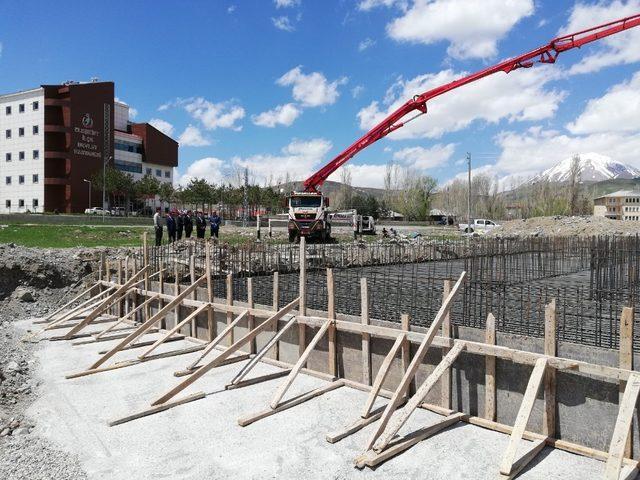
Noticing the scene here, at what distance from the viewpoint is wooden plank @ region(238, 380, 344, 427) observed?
5520 mm

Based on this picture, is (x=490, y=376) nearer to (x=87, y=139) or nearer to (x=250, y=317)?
(x=250, y=317)

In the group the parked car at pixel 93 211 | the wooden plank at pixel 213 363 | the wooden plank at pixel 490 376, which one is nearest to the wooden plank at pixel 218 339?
the wooden plank at pixel 213 363

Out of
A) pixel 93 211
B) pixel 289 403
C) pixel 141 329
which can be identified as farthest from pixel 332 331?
pixel 93 211

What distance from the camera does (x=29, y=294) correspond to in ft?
41.4

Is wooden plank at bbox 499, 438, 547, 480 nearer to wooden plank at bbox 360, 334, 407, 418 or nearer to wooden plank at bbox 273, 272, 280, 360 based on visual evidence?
wooden plank at bbox 360, 334, 407, 418

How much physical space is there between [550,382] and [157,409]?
13.8ft

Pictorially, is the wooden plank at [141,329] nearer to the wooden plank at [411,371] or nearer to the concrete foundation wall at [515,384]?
the concrete foundation wall at [515,384]

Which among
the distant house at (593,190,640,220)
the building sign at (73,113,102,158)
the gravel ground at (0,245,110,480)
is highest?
the building sign at (73,113,102,158)

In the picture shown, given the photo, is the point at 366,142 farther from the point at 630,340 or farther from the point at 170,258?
the point at 630,340

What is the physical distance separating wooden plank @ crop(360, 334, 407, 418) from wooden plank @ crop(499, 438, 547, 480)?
1.53 meters

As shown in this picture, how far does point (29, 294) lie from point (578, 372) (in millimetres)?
12328

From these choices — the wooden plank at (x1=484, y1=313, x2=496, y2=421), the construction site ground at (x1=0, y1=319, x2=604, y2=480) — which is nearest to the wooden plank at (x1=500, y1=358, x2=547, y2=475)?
the construction site ground at (x1=0, y1=319, x2=604, y2=480)

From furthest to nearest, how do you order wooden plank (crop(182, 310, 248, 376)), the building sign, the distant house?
the distant house → the building sign → wooden plank (crop(182, 310, 248, 376))

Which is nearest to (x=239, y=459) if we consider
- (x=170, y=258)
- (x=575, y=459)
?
(x=575, y=459)
